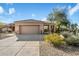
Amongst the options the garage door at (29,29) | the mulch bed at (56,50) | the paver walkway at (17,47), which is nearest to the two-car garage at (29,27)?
the garage door at (29,29)

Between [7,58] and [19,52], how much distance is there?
64 cm

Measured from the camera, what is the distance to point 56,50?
579 centimetres

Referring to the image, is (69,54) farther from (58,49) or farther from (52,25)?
(52,25)

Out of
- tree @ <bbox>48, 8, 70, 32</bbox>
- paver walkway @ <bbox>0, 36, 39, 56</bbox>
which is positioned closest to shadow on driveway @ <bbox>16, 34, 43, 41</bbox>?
paver walkway @ <bbox>0, 36, 39, 56</bbox>

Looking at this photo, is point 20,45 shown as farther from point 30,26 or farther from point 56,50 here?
point 56,50

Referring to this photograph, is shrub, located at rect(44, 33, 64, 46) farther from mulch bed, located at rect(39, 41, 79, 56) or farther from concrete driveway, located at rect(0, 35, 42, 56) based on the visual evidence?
concrete driveway, located at rect(0, 35, 42, 56)

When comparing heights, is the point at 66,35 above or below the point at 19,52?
above

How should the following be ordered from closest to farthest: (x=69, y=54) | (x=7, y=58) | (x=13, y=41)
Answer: (x=7, y=58), (x=69, y=54), (x=13, y=41)

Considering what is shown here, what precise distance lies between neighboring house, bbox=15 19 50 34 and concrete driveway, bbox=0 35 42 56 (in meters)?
0.20

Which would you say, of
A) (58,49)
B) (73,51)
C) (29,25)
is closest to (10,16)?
(29,25)

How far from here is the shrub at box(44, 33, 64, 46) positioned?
5875 mm

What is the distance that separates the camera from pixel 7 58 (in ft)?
16.7

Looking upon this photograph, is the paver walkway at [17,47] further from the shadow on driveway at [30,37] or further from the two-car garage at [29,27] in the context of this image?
the two-car garage at [29,27]

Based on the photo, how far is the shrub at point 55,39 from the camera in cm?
588
